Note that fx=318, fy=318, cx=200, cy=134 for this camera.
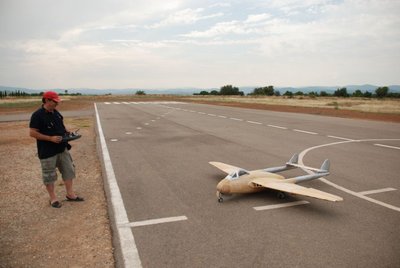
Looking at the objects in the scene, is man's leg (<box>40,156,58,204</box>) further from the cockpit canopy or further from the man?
the cockpit canopy

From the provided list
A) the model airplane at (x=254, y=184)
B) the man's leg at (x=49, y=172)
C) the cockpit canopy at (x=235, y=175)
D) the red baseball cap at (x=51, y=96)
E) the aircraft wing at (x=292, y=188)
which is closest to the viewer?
the aircraft wing at (x=292, y=188)

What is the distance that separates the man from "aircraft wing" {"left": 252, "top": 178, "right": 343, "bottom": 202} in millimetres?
3992

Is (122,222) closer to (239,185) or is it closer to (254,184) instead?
(239,185)

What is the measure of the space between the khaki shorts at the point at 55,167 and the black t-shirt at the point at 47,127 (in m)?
0.12

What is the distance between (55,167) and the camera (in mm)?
6512

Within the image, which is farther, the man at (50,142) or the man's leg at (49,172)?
the man's leg at (49,172)

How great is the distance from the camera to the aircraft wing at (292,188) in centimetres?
583

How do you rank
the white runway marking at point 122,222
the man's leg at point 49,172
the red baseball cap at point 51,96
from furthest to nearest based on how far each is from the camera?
the man's leg at point 49,172, the red baseball cap at point 51,96, the white runway marking at point 122,222

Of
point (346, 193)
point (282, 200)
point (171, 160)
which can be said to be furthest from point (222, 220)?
point (171, 160)

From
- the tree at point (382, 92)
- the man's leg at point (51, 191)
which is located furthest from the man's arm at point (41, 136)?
the tree at point (382, 92)

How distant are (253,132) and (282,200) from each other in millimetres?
10817

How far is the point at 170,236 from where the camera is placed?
5.05 metres

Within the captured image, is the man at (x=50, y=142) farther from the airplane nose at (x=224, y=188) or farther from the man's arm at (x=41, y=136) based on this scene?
the airplane nose at (x=224, y=188)

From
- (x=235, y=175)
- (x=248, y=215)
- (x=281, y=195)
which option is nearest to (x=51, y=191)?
(x=235, y=175)
